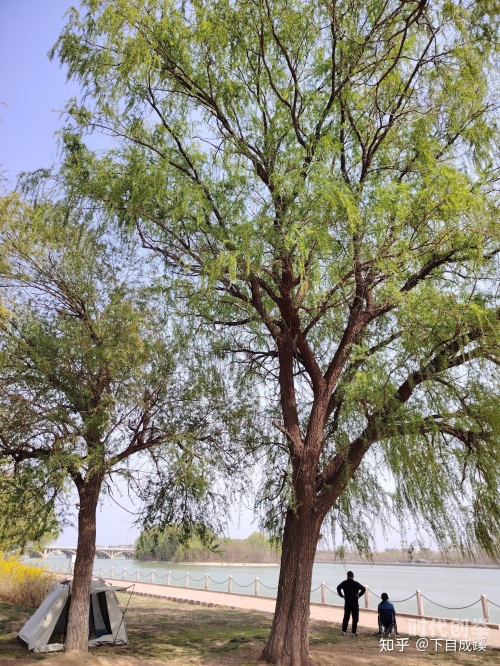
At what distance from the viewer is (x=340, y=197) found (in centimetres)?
525

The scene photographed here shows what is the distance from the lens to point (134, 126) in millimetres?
6617

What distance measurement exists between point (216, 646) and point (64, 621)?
292 centimetres

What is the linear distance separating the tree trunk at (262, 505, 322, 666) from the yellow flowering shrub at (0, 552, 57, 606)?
335 inches

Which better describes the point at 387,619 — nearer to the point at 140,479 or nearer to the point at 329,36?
the point at 140,479

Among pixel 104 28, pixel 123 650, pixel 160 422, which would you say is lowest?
pixel 123 650

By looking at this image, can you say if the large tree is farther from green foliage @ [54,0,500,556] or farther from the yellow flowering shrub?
the yellow flowering shrub

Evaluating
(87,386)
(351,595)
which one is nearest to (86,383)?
(87,386)

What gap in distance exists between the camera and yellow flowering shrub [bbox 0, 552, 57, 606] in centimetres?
1261

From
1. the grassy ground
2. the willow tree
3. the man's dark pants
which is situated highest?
the willow tree

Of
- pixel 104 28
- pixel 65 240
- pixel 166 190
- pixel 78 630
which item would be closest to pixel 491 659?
pixel 78 630

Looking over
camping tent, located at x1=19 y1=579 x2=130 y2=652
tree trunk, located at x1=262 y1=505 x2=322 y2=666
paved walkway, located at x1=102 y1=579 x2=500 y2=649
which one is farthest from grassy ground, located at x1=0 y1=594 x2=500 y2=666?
paved walkway, located at x1=102 y1=579 x2=500 y2=649

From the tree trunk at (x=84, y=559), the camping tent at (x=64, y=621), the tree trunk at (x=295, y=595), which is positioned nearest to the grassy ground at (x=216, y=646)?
the camping tent at (x=64, y=621)

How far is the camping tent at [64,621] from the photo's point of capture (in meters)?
7.75

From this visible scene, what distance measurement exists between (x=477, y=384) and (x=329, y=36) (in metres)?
4.57
